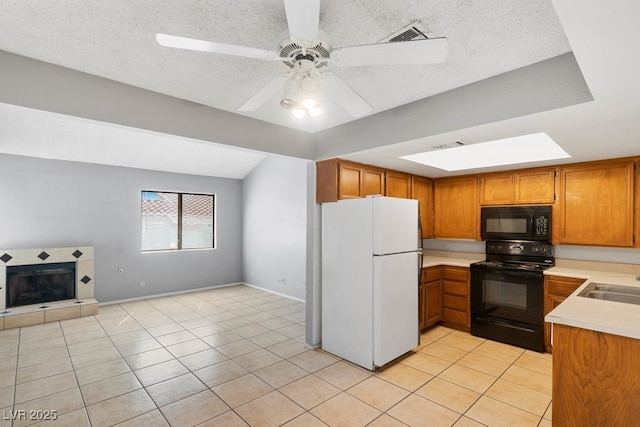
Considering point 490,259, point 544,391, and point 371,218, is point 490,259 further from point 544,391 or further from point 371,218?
point 371,218

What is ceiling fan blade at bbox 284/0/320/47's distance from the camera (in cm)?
114

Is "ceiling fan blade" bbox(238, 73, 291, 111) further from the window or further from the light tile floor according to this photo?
the window

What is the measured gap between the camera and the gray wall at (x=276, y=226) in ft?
19.1

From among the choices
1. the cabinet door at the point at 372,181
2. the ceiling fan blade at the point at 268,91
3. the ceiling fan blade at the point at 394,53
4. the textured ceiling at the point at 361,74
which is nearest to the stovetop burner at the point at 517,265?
the textured ceiling at the point at 361,74

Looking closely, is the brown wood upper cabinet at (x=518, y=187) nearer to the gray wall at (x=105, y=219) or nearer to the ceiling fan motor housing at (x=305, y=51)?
the ceiling fan motor housing at (x=305, y=51)

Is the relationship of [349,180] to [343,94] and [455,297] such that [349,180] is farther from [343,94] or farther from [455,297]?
[455,297]

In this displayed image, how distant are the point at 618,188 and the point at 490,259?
5.15ft

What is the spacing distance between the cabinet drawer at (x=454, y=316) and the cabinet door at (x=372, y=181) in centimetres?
185

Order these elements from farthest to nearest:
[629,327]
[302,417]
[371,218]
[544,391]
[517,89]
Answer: [371,218], [544,391], [302,417], [517,89], [629,327]

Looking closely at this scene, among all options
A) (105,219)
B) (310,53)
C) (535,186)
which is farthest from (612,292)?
(105,219)

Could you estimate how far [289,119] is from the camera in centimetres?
317

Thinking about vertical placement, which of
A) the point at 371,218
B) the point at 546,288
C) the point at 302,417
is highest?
the point at 371,218

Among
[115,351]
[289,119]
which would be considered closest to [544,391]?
[289,119]

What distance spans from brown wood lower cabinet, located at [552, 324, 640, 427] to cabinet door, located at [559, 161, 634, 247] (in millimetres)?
2294
